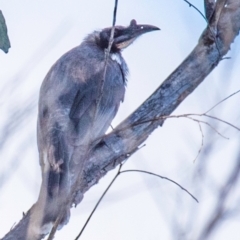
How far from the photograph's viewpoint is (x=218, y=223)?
64.7 inches

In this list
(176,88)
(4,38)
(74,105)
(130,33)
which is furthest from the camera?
(130,33)

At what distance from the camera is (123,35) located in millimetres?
6105

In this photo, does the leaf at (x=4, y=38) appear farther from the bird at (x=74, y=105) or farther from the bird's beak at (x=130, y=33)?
the bird's beak at (x=130, y=33)

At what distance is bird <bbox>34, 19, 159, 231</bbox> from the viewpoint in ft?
13.7

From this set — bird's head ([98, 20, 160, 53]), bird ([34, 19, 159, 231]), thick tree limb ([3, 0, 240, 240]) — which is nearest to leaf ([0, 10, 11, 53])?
bird ([34, 19, 159, 231])

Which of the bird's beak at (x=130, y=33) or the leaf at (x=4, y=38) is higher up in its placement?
the bird's beak at (x=130, y=33)

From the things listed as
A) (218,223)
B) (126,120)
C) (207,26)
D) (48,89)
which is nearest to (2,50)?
(126,120)

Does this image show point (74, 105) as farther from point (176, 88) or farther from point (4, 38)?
point (4, 38)

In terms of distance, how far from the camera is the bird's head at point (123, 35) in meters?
6.07

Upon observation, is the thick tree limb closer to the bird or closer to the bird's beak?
the bird

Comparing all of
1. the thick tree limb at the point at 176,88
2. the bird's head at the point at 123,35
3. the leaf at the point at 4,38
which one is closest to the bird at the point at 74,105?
the bird's head at the point at 123,35

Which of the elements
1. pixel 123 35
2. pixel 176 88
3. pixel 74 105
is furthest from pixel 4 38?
pixel 123 35

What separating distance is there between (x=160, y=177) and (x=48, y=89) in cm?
259

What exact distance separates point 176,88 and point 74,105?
1.28 meters
